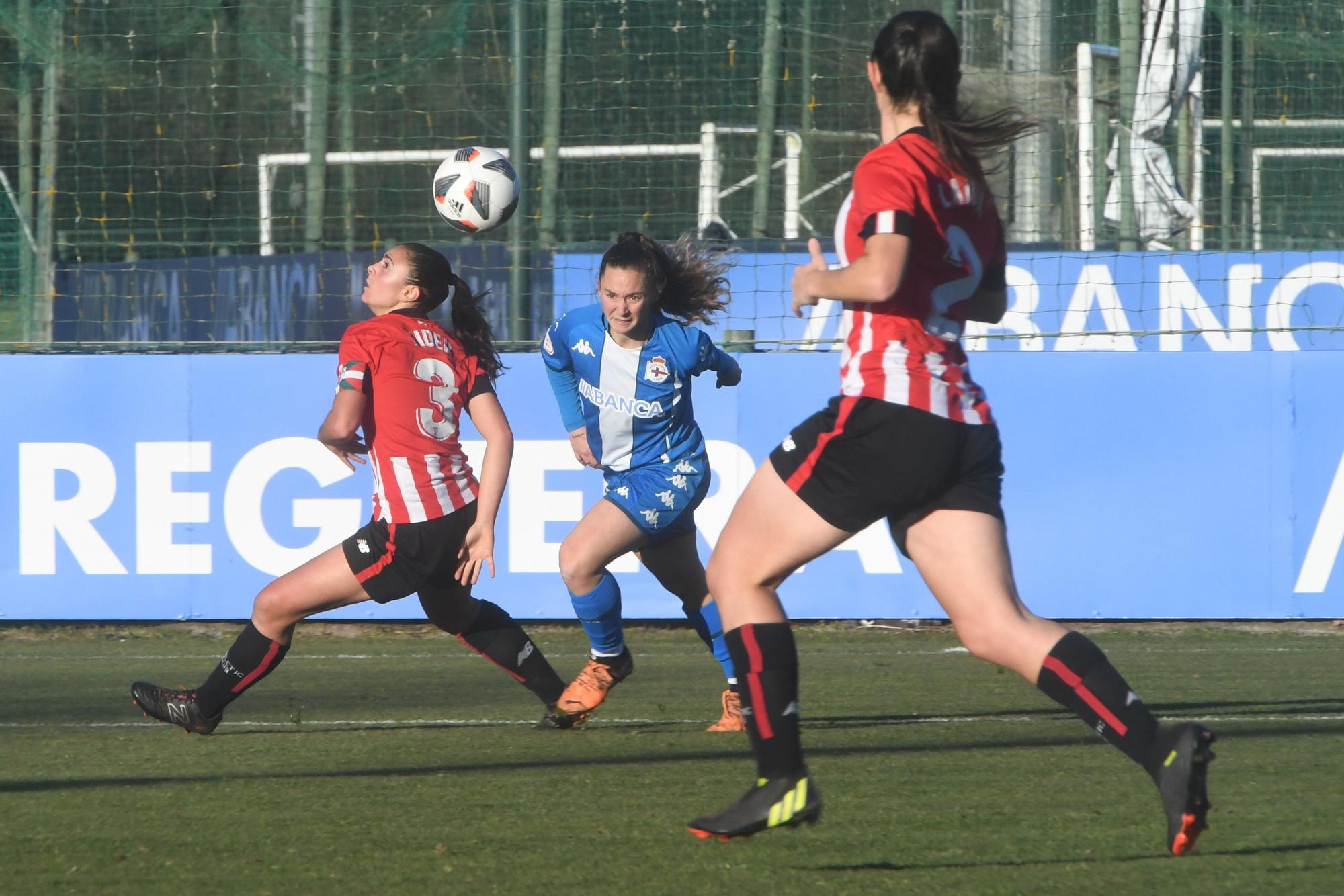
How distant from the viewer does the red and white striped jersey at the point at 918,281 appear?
3.27 m

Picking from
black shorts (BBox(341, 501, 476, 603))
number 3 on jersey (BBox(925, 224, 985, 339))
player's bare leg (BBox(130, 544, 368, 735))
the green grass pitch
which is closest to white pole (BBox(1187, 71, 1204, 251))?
the green grass pitch

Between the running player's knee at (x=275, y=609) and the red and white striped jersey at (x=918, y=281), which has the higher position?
the red and white striped jersey at (x=918, y=281)

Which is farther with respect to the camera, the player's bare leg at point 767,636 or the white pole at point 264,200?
the white pole at point 264,200

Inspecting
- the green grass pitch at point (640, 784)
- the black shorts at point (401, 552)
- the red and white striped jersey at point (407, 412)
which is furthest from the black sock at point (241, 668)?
the red and white striped jersey at point (407, 412)

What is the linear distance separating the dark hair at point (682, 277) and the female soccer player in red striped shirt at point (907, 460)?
2.14m

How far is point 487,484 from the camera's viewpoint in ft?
16.3

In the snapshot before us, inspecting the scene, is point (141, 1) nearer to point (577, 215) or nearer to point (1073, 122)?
point (577, 215)

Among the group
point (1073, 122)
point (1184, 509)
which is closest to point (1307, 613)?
point (1184, 509)

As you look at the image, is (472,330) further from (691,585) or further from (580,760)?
(580,760)

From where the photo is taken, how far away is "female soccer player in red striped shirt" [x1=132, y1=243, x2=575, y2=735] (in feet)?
16.5

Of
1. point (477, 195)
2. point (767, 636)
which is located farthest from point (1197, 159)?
point (767, 636)

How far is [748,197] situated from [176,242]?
3.63m

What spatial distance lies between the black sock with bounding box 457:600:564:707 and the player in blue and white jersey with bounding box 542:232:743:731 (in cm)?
9

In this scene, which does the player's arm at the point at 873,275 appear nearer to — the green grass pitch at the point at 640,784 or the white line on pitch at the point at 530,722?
the green grass pitch at the point at 640,784
